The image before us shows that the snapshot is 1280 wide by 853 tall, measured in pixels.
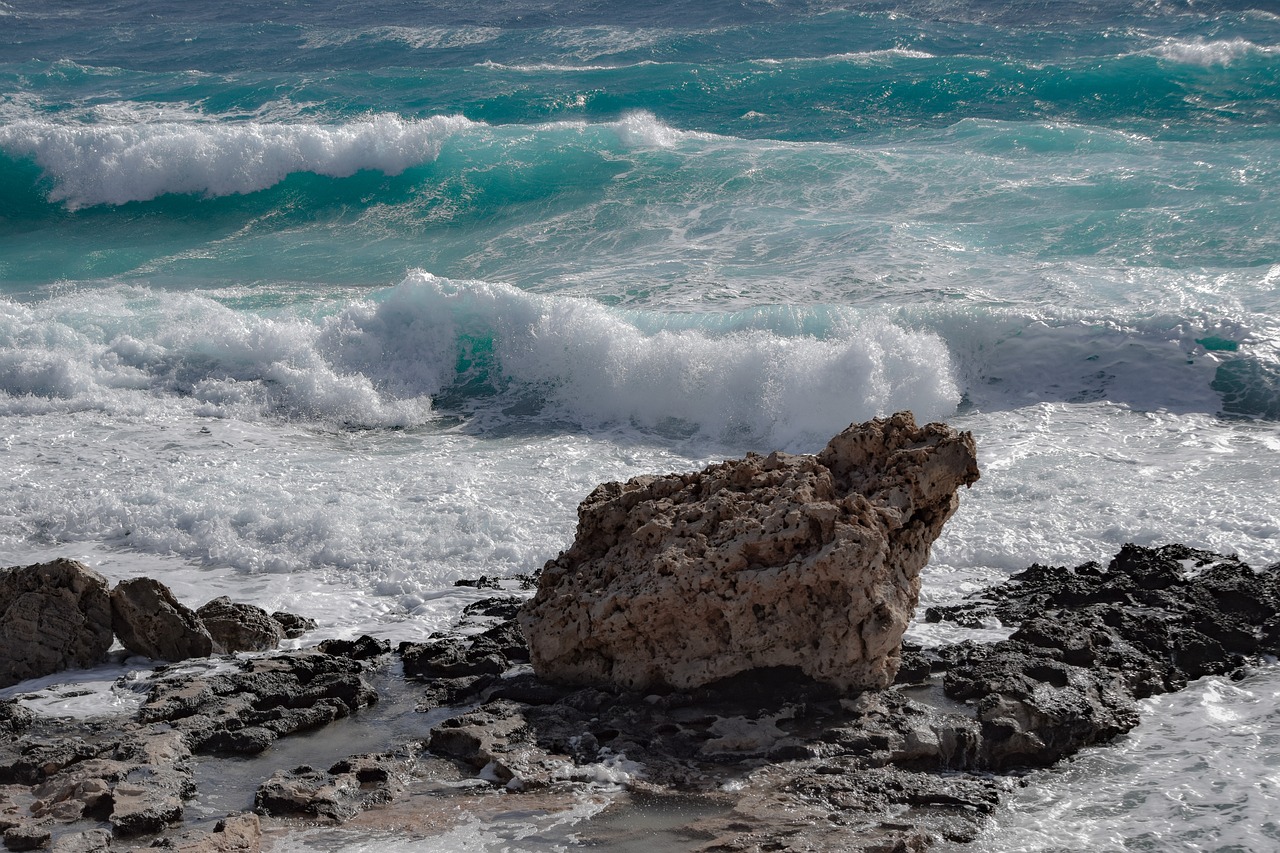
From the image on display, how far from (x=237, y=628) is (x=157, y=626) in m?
0.38

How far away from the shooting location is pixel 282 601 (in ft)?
23.6

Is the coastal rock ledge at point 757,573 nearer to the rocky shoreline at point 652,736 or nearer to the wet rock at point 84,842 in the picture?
the rocky shoreline at point 652,736

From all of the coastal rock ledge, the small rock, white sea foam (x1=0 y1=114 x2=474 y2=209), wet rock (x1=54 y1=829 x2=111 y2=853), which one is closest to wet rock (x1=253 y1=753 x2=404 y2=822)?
wet rock (x1=54 y1=829 x2=111 y2=853)

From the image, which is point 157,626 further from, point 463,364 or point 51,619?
point 463,364

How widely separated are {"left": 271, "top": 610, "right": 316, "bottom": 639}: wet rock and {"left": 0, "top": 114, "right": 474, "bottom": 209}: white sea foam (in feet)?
47.5

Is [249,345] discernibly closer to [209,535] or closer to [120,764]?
[209,535]

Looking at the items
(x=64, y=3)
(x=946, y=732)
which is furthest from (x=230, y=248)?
(x=64, y=3)

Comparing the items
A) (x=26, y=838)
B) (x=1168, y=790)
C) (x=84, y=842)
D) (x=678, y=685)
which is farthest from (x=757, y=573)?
(x=26, y=838)

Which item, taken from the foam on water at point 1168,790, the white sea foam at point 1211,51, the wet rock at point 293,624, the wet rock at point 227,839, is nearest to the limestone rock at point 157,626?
the wet rock at point 293,624

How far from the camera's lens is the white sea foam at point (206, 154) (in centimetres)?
2017

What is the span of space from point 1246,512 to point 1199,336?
4.13m

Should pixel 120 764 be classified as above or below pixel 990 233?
below

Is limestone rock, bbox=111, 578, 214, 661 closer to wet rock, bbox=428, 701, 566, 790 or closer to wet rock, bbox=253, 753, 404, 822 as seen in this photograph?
wet rock, bbox=253, 753, 404, 822

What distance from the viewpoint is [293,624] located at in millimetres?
6711
